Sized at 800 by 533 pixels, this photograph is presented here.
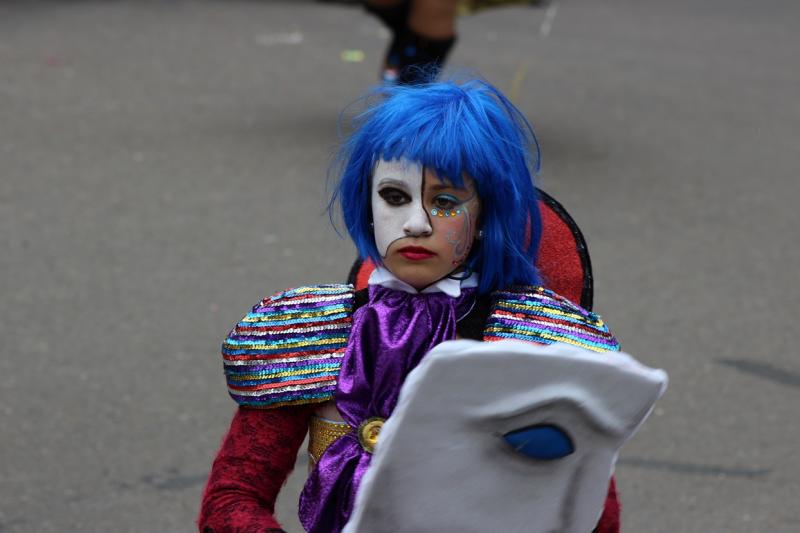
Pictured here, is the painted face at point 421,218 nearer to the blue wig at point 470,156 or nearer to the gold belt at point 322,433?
the blue wig at point 470,156

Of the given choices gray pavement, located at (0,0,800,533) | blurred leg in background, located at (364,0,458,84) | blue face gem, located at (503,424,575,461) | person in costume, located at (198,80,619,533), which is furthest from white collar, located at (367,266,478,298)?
blurred leg in background, located at (364,0,458,84)

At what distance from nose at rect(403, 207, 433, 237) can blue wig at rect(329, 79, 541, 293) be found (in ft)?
0.21

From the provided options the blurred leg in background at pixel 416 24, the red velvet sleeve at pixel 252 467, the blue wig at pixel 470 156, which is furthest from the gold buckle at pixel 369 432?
the blurred leg in background at pixel 416 24

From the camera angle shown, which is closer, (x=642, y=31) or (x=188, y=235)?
(x=188, y=235)

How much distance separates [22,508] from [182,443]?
564mm

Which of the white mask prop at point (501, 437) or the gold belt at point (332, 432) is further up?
the white mask prop at point (501, 437)

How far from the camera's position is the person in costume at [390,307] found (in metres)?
1.99

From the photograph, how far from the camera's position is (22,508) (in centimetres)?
381

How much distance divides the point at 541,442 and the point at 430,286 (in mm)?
387

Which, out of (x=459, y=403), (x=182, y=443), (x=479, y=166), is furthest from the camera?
(x=182, y=443)

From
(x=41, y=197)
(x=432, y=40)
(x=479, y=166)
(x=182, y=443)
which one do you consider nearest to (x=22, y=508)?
(x=182, y=443)

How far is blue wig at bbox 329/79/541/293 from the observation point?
1979mm

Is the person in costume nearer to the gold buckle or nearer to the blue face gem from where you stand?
the gold buckle

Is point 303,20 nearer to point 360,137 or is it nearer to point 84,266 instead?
point 84,266
